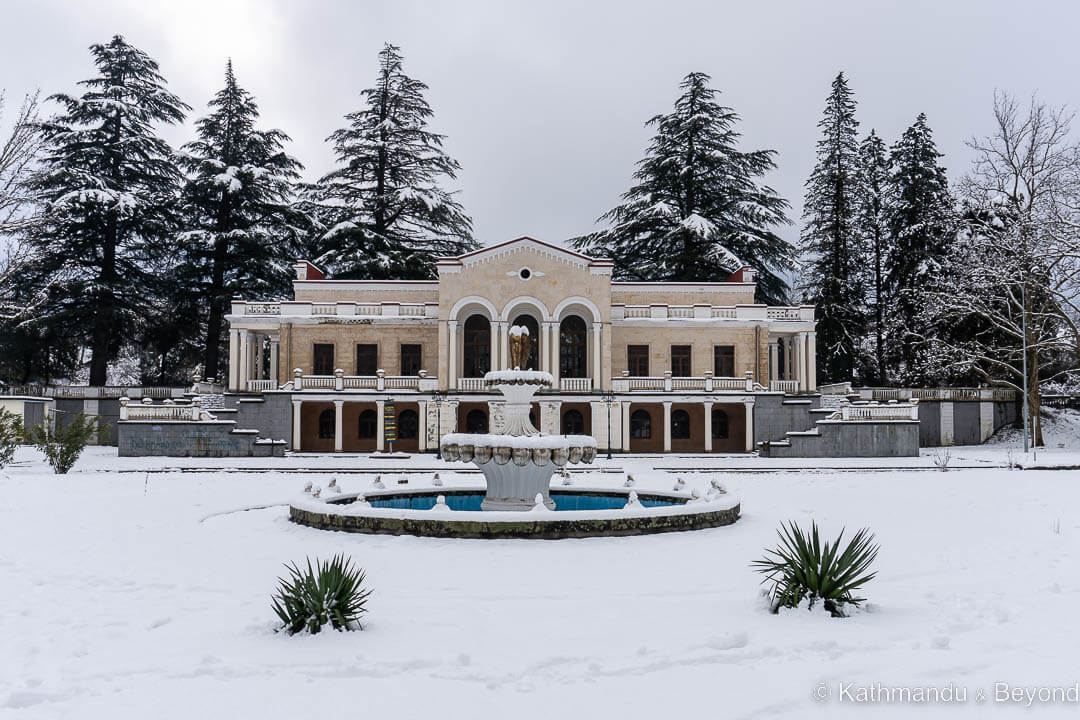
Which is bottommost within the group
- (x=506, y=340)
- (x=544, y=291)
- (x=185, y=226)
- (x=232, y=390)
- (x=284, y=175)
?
(x=232, y=390)

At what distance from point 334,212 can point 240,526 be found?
4069cm

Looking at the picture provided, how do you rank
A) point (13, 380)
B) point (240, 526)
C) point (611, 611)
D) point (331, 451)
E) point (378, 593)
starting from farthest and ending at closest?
point (13, 380) < point (331, 451) < point (240, 526) < point (378, 593) < point (611, 611)

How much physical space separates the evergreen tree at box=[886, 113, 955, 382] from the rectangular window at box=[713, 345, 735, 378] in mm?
12436

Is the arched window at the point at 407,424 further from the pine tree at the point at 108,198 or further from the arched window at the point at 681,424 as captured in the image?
the pine tree at the point at 108,198

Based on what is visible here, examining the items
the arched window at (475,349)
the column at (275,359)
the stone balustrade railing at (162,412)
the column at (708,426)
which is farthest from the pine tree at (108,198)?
the column at (708,426)

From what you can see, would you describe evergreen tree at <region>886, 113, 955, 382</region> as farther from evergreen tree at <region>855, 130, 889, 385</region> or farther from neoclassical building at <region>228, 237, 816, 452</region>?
neoclassical building at <region>228, 237, 816, 452</region>

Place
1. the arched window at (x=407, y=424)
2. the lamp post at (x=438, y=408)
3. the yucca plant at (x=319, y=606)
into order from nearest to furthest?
1. the yucca plant at (x=319, y=606)
2. the lamp post at (x=438, y=408)
3. the arched window at (x=407, y=424)

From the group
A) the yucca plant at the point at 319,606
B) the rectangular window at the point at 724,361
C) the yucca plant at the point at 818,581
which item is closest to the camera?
the yucca plant at the point at 319,606

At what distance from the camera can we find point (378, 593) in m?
8.90

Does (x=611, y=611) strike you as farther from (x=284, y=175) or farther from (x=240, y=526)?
(x=284, y=175)

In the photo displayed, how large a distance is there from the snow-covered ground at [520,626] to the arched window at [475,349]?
1005 inches

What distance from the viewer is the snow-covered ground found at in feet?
18.8

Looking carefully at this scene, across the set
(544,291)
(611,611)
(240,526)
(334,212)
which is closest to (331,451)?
(544,291)

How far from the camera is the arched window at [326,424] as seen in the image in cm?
3809
